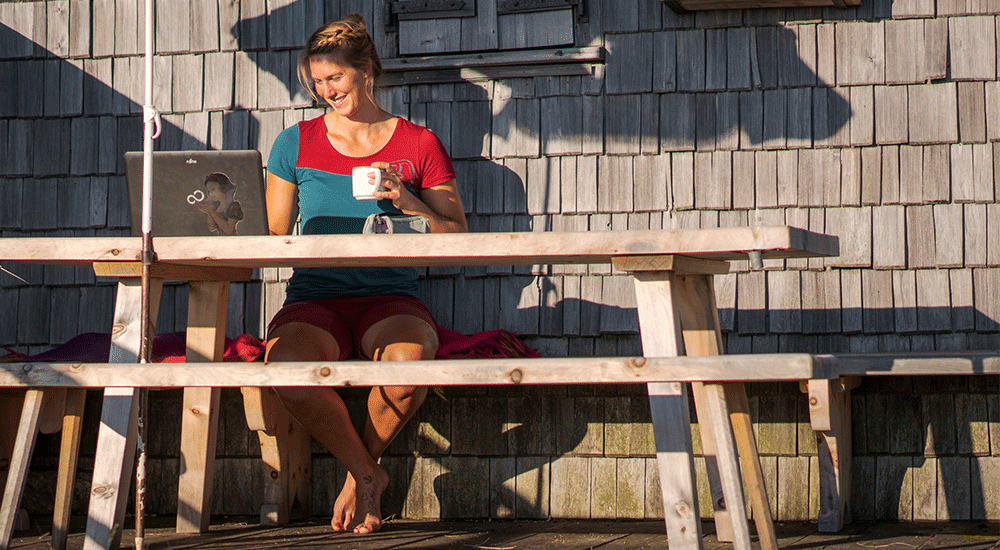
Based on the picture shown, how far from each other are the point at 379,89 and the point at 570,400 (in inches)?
48.6

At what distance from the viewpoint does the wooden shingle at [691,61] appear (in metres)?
3.46

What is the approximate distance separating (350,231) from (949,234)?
5.97 feet

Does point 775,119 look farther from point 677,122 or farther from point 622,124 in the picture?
point 622,124

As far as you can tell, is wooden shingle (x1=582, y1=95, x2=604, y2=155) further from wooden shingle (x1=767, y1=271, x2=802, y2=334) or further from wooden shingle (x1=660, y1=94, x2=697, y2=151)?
wooden shingle (x1=767, y1=271, x2=802, y2=334)

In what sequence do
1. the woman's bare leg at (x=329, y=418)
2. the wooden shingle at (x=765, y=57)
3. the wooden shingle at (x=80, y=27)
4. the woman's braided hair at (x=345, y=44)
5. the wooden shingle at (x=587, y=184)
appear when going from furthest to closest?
the wooden shingle at (x=80, y=27) → the wooden shingle at (x=587, y=184) → the wooden shingle at (x=765, y=57) → the woman's braided hair at (x=345, y=44) → the woman's bare leg at (x=329, y=418)

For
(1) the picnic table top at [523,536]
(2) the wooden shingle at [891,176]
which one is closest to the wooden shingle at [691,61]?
(2) the wooden shingle at [891,176]

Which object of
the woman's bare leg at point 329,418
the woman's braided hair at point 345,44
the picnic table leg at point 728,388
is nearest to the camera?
the picnic table leg at point 728,388

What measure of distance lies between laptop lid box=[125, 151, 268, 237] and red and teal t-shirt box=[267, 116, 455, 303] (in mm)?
586

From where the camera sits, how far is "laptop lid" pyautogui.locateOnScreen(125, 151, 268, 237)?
2.56 metres

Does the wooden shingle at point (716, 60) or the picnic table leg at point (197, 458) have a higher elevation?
the wooden shingle at point (716, 60)

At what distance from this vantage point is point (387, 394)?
3031mm

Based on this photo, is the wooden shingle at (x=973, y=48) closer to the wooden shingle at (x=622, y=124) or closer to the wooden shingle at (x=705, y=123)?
the wooden shingle at (x=705, y=123)

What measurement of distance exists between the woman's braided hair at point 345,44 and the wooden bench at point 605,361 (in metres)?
0.80

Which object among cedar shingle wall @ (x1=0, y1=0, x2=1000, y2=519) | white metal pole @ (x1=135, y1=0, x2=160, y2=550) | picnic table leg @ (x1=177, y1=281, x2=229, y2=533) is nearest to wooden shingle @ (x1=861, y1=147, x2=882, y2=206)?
cedar shingle wall @ (x1=0, y1=0, x2=1000, y2=519)
